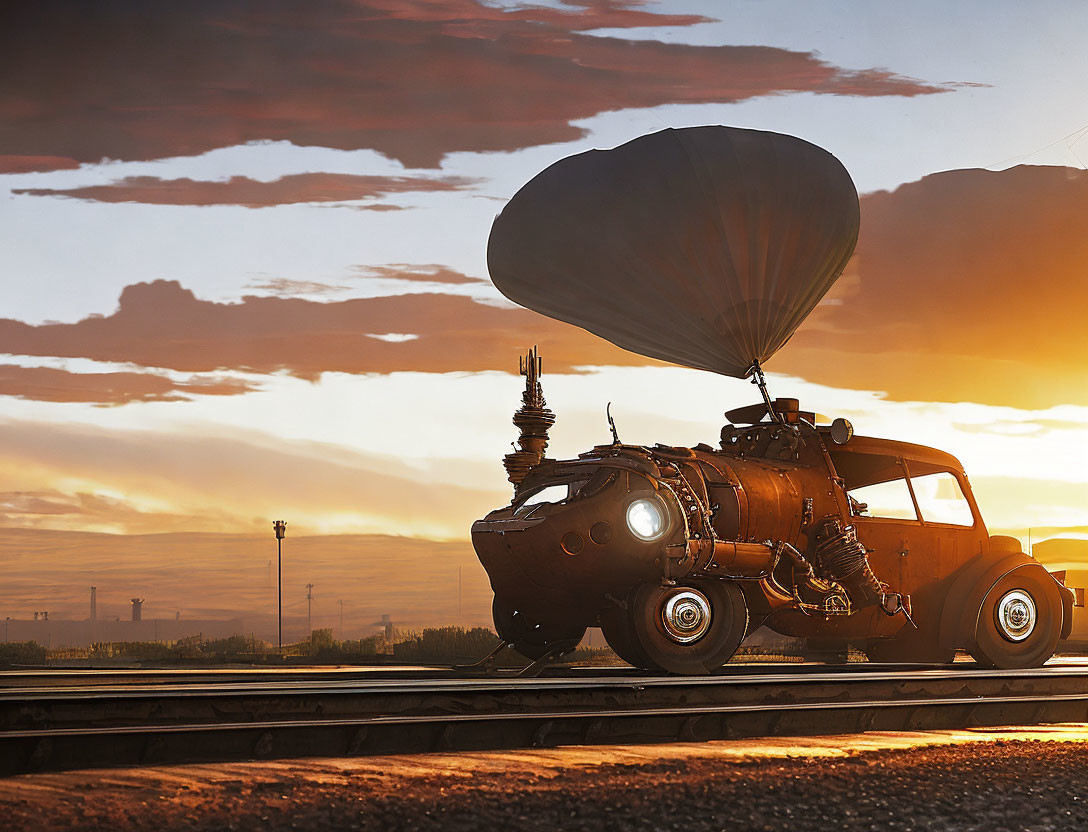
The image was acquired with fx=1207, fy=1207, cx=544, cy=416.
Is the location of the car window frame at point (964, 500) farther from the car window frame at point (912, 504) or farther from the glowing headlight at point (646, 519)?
the glowing headlight at point (646, 519)

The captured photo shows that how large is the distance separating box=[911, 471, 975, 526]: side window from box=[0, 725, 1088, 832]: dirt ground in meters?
6.65

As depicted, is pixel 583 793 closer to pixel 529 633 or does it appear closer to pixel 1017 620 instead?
→ pixel 529 633

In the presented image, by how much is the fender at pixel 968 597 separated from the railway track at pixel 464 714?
9.72 feet

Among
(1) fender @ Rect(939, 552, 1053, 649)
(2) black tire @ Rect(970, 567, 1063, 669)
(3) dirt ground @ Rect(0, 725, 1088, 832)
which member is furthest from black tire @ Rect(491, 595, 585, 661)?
(3) dirt ground @ Rect(0, 725, 1088, 832)

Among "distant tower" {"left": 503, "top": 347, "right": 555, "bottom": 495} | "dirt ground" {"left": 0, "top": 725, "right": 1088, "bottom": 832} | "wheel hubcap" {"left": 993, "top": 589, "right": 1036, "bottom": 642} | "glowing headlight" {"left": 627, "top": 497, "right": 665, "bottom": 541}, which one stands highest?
"distant tower" {"left": 503, "top": 347, "right": 555, "bottom": 495}

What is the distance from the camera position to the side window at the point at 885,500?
46.3ft

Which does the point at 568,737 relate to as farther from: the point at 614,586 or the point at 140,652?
the point at 140,652

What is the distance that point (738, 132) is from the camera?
795 inches

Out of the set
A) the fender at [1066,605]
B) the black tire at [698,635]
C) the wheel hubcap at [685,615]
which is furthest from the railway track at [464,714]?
the fender at [1066,605]

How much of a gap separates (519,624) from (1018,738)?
5.83 metres

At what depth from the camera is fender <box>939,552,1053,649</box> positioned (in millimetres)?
14125

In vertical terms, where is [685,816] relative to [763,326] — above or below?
below

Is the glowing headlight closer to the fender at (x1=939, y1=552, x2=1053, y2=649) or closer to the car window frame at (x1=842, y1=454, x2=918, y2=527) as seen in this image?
the car window frame at (x1=842, y1=454, x2=918, y2=527)

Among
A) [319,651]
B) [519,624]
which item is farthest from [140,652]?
[519,624]
